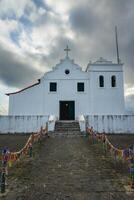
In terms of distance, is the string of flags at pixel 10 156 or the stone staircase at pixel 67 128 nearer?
→ the string of flags at pixel 10 156

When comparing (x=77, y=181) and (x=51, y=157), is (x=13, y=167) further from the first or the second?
(x=77, y=181)

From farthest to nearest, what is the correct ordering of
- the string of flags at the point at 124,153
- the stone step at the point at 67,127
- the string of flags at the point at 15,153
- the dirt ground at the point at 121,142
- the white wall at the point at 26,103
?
the white wall at the point at 26,103 → the stone step at the point at 67,127 → the dirt ground at the point at 121,142 → the string of flags at the point at 15,153 → the string of flags at the point at 124,153

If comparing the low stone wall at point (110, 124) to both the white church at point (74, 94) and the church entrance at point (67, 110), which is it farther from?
the church entrance at point (67, 110)

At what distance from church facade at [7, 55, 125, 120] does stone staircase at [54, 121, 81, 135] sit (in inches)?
131

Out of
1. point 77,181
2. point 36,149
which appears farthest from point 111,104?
point 77,181

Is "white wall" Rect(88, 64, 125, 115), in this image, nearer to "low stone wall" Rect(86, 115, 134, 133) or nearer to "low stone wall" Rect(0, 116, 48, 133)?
"low stone wall" Rect(86, 115, 134, 133)

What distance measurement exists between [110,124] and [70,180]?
51.2ft

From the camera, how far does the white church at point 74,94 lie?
25984 mm

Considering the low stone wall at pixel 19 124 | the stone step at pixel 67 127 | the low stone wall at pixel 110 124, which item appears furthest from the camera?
the low stone wall at pixel 19 124

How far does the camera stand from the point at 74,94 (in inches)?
1039

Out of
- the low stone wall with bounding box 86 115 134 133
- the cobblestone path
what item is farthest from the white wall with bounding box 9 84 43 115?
the cobblestone path

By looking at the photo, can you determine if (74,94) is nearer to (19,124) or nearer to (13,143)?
(19,124)

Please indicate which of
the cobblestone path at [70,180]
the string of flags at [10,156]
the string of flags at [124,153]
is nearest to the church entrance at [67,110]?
the string of flags at [124,153]

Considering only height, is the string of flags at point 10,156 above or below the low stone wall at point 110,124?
below
